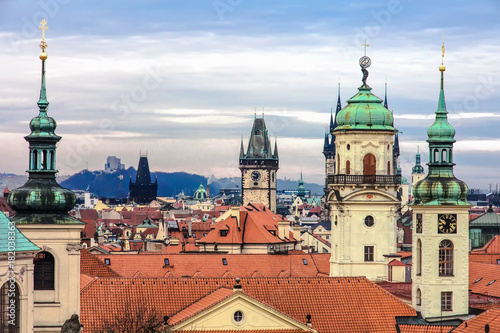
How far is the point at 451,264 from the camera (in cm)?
6131

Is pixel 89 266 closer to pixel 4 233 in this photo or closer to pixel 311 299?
pixel 311 299

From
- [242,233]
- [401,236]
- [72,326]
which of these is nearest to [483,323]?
[72,326]

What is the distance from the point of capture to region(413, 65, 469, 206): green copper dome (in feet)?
201

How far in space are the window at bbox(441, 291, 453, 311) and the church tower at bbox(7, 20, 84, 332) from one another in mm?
19685

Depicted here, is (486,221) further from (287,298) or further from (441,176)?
(287,298)

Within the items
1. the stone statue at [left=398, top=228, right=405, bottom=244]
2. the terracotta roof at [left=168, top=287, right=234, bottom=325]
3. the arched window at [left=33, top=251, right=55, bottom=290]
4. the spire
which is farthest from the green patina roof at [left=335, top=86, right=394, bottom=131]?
the stone statue at [left=398, top=228, right=405, bottom=244]

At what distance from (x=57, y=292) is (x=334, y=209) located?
3212cm

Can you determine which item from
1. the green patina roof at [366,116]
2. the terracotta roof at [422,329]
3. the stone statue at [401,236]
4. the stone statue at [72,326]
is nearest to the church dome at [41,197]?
the stone statue at [72,326]

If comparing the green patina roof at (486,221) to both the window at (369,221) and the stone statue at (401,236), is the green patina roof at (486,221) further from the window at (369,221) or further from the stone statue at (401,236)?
the window at (369,221)

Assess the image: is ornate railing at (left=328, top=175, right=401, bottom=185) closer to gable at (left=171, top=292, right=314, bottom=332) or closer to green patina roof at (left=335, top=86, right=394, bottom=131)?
green patina roof at (left=335, top=86, right=394, bottom=131)

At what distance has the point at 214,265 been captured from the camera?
294ft

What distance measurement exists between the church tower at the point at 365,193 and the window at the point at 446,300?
15277 mm

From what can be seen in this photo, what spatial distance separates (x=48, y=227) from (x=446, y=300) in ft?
69.9

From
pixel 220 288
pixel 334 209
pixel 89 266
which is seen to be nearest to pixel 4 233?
pixel 220 288
